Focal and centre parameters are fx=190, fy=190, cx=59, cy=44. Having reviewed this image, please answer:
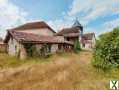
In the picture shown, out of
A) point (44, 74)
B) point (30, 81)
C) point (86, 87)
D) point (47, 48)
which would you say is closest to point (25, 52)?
point (47, 48)

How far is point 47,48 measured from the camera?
25.6 m

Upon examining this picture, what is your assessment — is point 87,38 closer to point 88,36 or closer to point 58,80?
point 88,36

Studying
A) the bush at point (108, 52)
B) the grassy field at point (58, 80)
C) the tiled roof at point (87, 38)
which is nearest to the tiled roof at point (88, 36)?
the tiled roof at point (87, 38)

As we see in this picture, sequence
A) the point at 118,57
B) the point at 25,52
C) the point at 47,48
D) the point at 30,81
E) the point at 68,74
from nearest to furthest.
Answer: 1. the point at 30,81
2. the point at 68,74
3. the point at 118,57
4. the point at 25,52
5. the point at 47,48

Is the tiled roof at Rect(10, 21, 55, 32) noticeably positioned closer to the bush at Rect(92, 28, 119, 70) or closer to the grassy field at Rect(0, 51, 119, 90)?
the bush at Rect(92, 28, 119, 70)

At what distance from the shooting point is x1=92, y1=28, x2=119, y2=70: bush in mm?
13414

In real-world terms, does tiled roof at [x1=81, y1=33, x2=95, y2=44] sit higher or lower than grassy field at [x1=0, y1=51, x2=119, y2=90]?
higher

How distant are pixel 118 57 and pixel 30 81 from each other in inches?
258

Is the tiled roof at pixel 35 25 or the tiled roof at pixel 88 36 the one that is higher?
the tiled roof at pixel 35 25

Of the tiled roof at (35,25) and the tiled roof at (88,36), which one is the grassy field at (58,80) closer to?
the tiled roof at (35,25)

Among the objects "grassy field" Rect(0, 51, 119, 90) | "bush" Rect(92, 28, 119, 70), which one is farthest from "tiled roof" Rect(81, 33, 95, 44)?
"grassy field" Rect(0, 51, 119, 90)

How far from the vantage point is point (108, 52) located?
13.6 m

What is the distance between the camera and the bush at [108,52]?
13414 millimetres

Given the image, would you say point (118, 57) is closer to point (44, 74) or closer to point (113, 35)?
point (113, 35)
